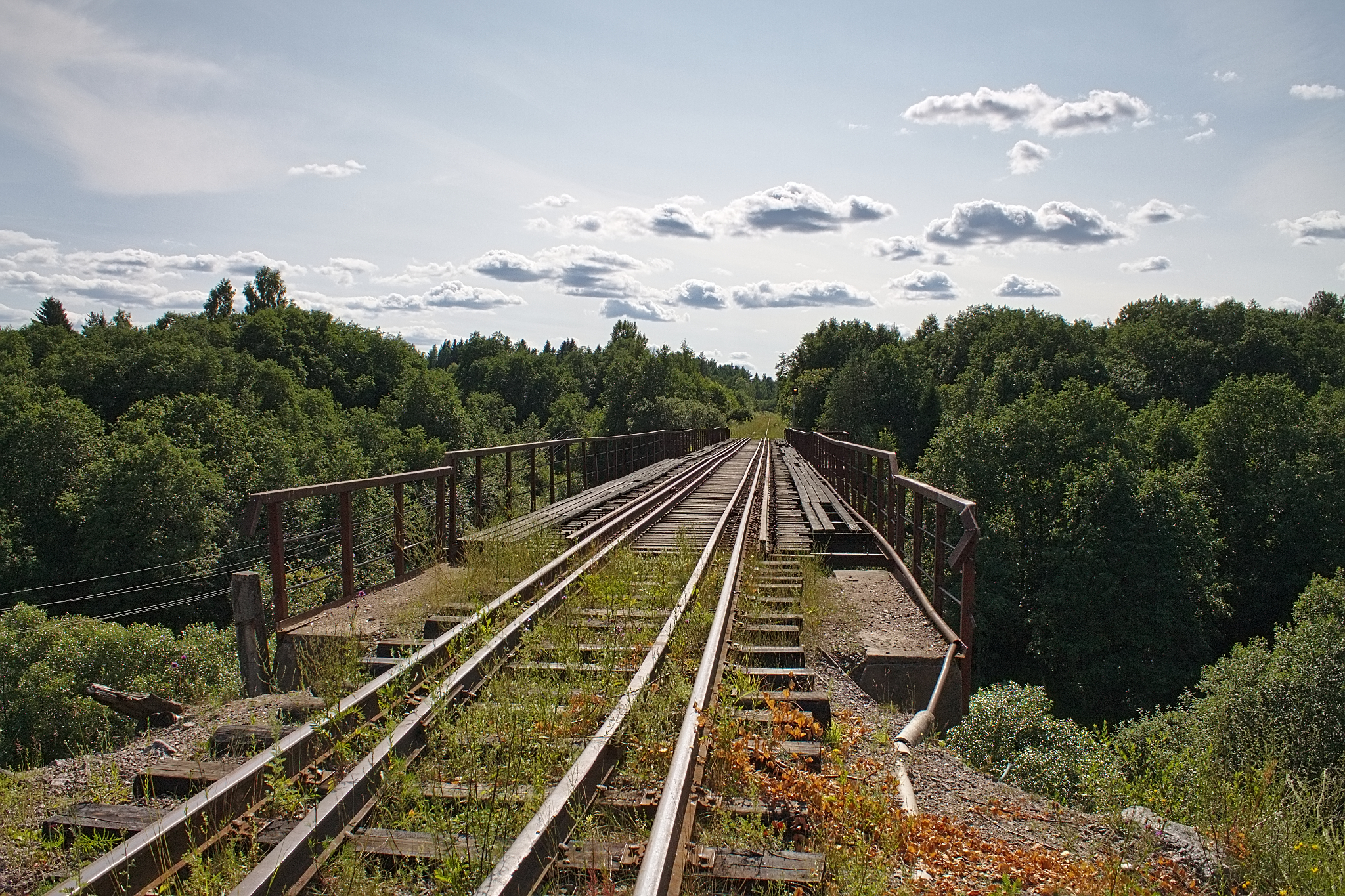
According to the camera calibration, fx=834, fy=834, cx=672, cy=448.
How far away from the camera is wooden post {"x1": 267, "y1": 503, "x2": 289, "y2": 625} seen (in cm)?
610

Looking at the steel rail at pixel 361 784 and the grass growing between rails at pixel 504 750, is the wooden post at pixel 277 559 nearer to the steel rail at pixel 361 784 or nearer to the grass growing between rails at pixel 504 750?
the steel rail at pixel 361 784

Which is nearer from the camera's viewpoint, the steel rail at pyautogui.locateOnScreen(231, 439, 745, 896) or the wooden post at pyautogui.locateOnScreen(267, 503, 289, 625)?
the steel rail at pyautogui.locateOnScreen(231, 439, 745, 896)

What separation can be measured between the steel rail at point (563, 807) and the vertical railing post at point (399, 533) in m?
3.85

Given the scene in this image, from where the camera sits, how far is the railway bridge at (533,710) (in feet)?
9.05

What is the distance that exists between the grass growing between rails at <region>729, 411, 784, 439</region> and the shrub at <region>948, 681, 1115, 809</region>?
82.6 metres

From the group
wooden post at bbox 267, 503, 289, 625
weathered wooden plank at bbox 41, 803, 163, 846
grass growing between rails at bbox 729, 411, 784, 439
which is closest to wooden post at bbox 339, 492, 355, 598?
wooden post at bbox 267, 503, 289, 625

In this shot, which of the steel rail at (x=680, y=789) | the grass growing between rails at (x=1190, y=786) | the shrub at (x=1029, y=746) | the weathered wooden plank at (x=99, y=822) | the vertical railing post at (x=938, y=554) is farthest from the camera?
the vertical railing post at (x=938, y=554)

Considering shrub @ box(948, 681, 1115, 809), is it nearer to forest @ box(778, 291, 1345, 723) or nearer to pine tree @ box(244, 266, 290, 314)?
forest @ box(778, 291, 1345, 723)

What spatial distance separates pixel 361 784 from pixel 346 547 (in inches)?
161

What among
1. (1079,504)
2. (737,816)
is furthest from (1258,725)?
(737,816)

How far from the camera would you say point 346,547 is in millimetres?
6938

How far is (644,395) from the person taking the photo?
282ft

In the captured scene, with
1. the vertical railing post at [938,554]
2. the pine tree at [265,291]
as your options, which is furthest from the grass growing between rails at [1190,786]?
the pine tree at [265,291]

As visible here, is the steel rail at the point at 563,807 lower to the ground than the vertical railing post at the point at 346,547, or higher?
lower
